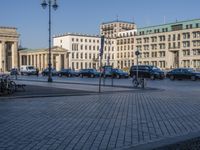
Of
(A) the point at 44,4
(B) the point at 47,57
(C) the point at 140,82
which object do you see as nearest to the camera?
(C) the point at 140,82

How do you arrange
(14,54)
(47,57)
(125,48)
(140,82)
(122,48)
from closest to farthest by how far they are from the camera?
(140,82) < (14,54) < (47,57) < (125,48) < (122,48)

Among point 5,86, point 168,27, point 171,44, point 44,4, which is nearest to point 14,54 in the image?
point 168,27

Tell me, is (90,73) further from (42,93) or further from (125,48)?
(125,48)

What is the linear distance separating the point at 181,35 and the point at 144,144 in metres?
129

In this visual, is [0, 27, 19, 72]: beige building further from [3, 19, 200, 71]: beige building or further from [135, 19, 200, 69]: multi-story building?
[135, 19, 200, 69]: multi-story building

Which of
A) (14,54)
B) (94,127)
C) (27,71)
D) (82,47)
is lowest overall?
(94,127)

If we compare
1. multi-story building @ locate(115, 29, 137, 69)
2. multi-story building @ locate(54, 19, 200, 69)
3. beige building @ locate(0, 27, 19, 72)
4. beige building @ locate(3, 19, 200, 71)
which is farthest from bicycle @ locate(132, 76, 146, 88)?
multi-story building @ locate(115, 29, 137, 69)

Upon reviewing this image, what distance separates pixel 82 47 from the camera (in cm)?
16562

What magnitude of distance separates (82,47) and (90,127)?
156588 mm

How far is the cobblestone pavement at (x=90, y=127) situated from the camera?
779 cm

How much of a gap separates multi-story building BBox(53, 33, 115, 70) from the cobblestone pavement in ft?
471

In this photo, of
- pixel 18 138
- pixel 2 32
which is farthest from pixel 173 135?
pixel 2 32

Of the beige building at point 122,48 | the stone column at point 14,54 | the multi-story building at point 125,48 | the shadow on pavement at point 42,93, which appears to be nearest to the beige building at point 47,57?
the beige building at point 122,48

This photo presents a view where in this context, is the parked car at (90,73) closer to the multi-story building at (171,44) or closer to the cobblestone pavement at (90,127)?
the cobblestone pavement at (90,127)
